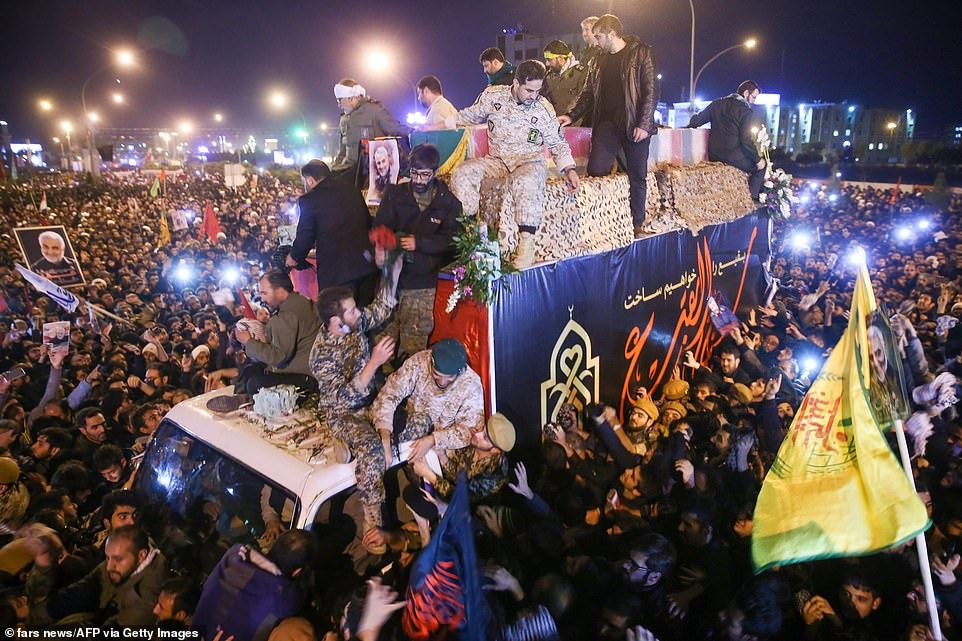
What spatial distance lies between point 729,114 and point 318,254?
7.59m

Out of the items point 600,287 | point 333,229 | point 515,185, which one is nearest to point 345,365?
point 333,229

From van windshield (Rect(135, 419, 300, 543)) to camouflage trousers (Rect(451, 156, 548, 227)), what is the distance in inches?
112

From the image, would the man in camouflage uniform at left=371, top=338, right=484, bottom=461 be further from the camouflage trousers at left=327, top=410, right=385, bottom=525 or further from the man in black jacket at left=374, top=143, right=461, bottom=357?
the man in black jacket at left=374, top=143, right=461, bottom=357

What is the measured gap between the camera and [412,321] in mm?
5535

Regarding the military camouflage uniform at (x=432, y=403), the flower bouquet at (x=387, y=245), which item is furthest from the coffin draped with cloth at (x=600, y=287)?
the flower bouquet at (x=387, y=245)

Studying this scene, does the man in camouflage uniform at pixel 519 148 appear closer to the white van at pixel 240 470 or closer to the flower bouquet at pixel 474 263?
the flower bouquet at pixel 474 263

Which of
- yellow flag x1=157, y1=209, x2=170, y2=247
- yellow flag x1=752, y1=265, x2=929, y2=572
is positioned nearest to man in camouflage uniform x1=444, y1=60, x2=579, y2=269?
yellow flag x1=752, y1=265, x2=929, y2=572

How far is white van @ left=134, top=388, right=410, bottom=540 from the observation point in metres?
3.81

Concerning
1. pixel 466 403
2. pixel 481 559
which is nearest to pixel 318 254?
pixel 466 403

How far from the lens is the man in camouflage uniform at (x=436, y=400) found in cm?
451

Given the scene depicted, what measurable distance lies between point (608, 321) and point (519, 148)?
232 centimetres

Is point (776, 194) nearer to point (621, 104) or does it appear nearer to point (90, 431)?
point (621, 104)

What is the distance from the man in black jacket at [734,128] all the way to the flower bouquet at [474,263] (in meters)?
6.54

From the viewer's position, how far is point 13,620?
11.9ft
